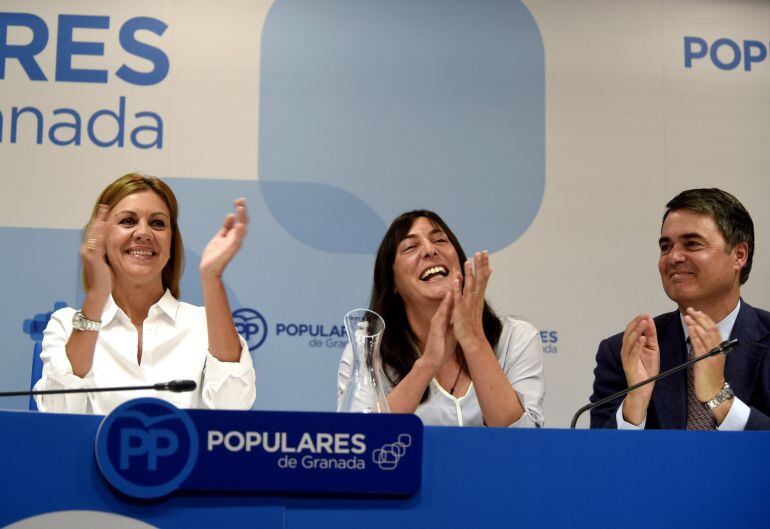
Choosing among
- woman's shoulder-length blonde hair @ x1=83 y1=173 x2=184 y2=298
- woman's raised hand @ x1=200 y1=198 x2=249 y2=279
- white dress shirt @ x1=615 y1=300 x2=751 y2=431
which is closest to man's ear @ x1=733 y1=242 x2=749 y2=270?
white dress shirt @ x1=615 y1=300 x2=751 y2=431

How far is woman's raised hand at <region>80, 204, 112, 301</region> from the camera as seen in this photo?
2.07 m

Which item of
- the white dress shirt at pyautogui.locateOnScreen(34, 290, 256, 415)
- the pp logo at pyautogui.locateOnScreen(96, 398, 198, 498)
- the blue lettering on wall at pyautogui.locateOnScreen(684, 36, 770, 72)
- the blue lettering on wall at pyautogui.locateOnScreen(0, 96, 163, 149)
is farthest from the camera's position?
the blue lettering on wall at pyautogui.locateOnScreen(684, 36, 770, 72)

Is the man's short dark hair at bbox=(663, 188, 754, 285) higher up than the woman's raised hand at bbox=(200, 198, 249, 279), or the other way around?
the man's short dark hair at bbox=(663, 188, 754, 285)

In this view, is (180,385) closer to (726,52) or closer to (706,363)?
(706,363)

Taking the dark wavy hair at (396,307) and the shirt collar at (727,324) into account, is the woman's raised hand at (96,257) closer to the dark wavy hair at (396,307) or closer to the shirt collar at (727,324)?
the dark wavy hair at (396,307)

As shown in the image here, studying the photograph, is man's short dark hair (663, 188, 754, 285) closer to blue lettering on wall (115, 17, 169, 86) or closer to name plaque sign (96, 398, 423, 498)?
name plaque sign (96, 398, 423, 498)

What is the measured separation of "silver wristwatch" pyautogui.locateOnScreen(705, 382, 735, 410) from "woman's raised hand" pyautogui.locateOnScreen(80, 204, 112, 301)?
1.53 metres

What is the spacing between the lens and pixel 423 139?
3.68m

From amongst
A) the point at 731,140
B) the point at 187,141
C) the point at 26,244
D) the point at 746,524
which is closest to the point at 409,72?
the point at 187,141

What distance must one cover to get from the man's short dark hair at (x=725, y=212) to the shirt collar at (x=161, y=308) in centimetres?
155

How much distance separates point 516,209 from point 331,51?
105 cm

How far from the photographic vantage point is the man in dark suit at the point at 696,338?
2.17 meters

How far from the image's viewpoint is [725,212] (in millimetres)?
2549

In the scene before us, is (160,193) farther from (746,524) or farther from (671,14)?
(671,14)
